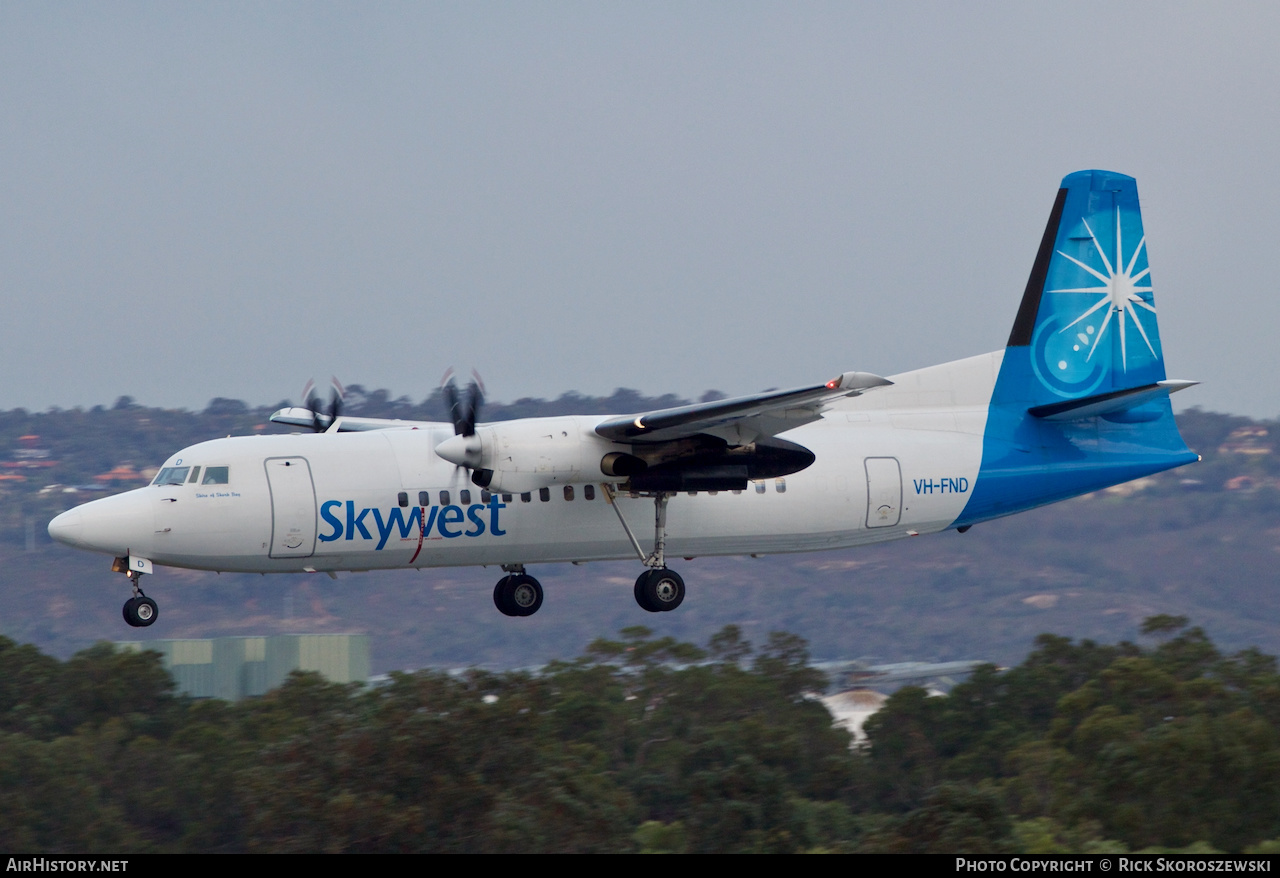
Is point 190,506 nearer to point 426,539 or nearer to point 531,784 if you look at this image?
point 426,539

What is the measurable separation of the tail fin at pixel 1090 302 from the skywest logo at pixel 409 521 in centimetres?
866

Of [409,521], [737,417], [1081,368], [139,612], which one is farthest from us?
[1081,368]

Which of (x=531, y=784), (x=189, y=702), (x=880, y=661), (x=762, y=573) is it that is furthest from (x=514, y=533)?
(x=762, y=573)

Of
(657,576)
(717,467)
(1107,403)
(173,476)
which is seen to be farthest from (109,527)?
(1107,403)

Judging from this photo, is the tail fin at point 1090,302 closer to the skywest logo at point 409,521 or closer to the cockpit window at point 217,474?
the skywest logo at point 409,521

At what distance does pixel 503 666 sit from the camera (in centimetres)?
8450

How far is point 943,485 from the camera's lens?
68.8ft

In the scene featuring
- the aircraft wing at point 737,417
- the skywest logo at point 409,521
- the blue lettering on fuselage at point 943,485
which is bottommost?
the skywest logo at point 409,521

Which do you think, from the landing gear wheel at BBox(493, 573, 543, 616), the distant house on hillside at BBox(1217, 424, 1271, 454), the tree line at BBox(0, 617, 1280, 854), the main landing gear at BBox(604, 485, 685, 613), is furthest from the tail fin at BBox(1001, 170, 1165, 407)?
the distant house on hillside at BBox(1217, 424, 1271, 454)

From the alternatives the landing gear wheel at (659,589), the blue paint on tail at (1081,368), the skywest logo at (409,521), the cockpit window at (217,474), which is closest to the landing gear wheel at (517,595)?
the landing gear wheel at (659,589)

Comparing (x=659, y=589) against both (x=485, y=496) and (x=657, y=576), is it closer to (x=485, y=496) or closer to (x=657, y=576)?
(x=657, y=576)

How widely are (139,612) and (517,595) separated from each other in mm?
5308

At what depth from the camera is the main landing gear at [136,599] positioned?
1819 centimetres

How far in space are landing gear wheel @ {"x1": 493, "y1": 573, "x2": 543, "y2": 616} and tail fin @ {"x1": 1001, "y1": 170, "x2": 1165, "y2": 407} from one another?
8144 mm
